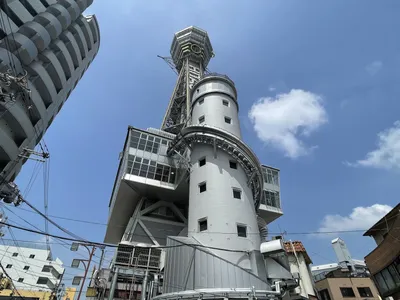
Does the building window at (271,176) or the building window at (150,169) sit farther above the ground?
the building window at (271,176)

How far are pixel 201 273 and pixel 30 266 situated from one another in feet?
211

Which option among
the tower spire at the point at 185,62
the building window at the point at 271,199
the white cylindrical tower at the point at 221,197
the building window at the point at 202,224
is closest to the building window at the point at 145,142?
the white cylindrical tower at the point at 221,197

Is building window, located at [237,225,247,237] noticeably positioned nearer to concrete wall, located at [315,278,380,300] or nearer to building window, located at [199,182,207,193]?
building window, located at [199,182,207,193]

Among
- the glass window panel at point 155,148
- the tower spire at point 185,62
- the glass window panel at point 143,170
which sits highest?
the tower spire at point 185,62

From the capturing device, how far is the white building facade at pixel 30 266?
60406 mm

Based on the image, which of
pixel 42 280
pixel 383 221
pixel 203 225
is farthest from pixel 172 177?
pixel 42 280

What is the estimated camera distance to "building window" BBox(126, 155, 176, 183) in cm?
3438

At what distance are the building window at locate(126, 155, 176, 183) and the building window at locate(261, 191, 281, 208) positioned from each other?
1507 cm

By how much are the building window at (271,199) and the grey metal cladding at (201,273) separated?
20630 millimetres

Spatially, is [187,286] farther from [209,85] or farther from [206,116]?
[209,85]

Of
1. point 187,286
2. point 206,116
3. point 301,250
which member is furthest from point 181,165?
point 301,250

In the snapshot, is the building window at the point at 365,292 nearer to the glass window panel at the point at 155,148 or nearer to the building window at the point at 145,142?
the glass window panel at the point at 155,148

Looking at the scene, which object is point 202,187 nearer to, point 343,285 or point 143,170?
A: point 143,170

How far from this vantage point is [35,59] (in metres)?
31.8
